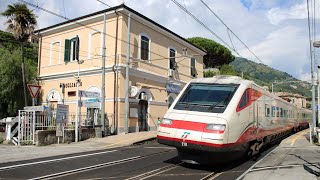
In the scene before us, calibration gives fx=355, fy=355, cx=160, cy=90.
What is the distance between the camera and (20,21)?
92.7ft

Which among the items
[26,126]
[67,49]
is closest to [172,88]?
[67,49]

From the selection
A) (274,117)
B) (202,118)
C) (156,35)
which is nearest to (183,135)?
(202,118)

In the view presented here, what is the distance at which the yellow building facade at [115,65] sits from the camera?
24.7 m

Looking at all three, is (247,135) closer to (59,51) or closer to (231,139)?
(231,139)

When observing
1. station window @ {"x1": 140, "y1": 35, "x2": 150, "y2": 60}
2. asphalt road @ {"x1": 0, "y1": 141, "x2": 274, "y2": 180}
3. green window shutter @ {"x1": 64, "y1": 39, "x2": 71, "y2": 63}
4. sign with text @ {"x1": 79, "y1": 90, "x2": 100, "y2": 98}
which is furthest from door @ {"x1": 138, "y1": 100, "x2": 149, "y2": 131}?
asphalt road @ {"x1": 0, "y1": 141, "x2": 274, "y2": 180}

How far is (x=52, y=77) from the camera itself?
29047mm

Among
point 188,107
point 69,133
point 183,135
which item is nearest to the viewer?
point 183,135

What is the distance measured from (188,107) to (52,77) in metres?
20.8

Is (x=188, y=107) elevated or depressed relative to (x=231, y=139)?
elevated

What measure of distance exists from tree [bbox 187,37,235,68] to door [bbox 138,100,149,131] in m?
30.7

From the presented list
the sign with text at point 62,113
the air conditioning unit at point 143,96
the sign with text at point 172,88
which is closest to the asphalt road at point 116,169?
the sign with text at point 62,113

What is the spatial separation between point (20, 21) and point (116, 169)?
21774 mm

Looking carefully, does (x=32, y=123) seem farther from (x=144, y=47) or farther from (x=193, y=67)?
(x=193, y=67)

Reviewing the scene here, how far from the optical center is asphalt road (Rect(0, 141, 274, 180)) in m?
9.45
